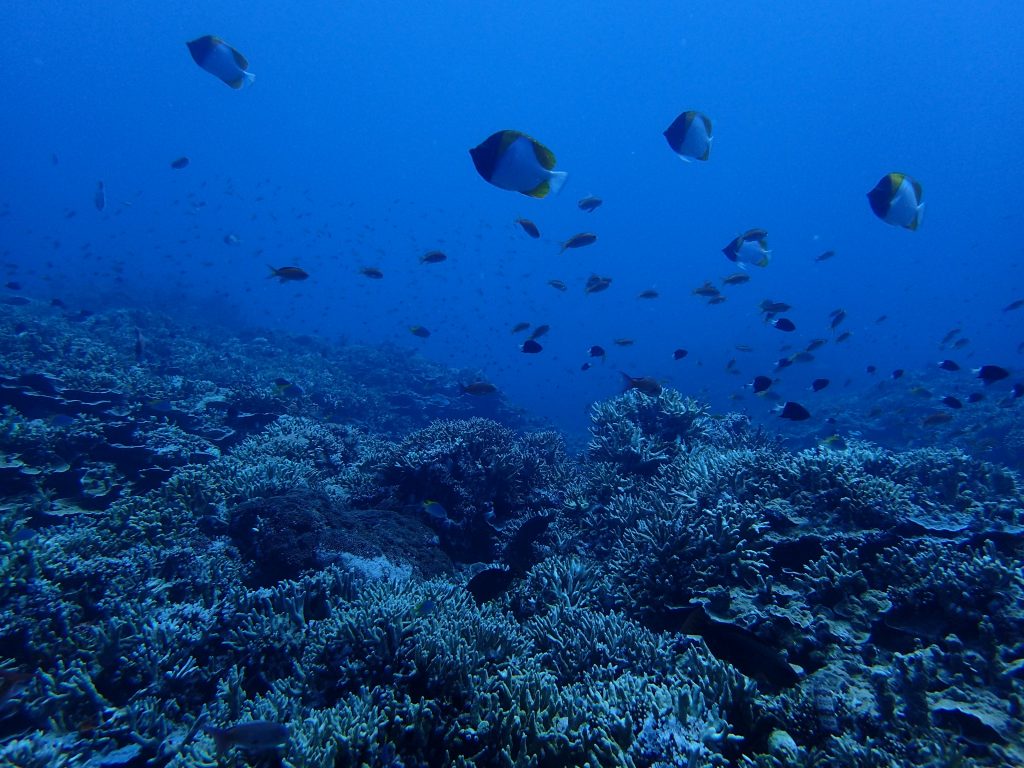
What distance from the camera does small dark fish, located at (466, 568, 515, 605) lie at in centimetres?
567

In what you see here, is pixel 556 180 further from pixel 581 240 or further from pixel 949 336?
pixel 949 336

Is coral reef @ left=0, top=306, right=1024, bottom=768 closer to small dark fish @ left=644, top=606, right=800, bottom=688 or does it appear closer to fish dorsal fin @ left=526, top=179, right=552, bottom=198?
small dark fish @ left=644, top=606, right=800, bottom=688

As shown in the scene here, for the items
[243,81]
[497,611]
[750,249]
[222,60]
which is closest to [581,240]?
[750,249]

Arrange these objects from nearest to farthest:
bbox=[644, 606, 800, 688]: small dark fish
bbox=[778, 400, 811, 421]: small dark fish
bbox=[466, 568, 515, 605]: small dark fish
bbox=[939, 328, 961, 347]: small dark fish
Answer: bbox=[644, 606, 800, 688]: small dark fish, bbox=[466, 568, 515, 605]: small dark fish, bbox=[778, 400, 811, 421]: small dark fish, bbox=[939, 328, 961, 347]: small dark fish

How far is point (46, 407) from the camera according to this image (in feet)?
33.3

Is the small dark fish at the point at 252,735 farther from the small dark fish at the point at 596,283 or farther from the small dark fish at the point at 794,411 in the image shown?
the small dark fish at the point at 596,283

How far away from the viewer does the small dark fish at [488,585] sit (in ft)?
18.6

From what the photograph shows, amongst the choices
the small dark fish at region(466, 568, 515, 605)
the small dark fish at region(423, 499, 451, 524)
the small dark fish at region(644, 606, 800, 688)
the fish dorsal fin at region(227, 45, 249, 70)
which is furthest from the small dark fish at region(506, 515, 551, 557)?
the fish dorsal fin at region(227, 45, 249, 70)

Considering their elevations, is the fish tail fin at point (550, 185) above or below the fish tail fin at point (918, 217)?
below

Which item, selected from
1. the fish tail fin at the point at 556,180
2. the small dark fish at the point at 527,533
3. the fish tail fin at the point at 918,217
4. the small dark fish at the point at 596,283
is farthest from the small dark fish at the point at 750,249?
the fish tail fin at the point at 556,180

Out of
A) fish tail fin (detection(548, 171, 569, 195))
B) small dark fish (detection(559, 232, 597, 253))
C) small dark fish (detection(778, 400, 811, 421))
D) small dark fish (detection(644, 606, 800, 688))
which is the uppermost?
small dark fish (detection(559, 232, 597, 253))

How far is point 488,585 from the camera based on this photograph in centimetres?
574

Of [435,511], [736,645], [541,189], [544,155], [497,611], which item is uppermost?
[544,155]

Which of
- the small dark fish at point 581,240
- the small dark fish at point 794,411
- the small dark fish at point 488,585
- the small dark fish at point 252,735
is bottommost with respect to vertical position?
the small dark fish at point 252,735
